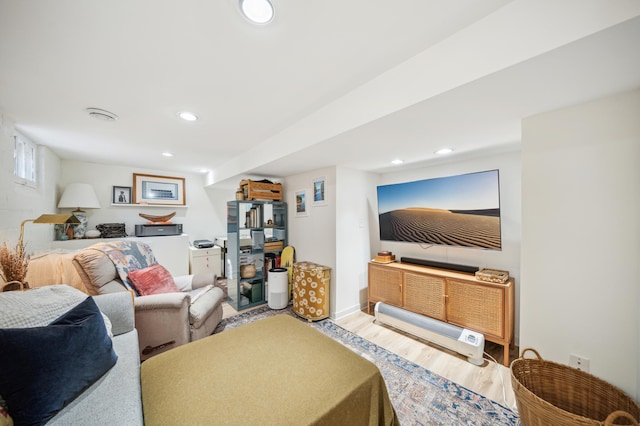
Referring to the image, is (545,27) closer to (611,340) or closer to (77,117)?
(611,340)

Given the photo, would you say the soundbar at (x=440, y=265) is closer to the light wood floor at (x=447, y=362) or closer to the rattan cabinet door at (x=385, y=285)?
the rattan cabinet door at (x=385, y=285)

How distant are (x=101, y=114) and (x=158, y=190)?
108 inches

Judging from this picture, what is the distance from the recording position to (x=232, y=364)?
1.24m

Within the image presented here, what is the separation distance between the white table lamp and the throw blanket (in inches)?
72.1

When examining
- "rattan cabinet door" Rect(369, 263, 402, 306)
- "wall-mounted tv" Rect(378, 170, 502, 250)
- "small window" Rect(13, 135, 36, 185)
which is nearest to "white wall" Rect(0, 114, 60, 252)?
"small window" Rect(13, 135, 36, 185)

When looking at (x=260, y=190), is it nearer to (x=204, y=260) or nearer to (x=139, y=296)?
(x=139, y=296)

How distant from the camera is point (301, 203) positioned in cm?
351

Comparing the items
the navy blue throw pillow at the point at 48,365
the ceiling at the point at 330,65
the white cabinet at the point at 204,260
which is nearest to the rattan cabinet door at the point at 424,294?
the ceiling at the point at 330,65

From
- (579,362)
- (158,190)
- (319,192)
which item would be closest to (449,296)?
(579,362)

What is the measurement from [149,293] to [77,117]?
1.78 m

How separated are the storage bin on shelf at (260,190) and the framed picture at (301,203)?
38 centimetres

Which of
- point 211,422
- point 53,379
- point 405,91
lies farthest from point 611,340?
point 53,379

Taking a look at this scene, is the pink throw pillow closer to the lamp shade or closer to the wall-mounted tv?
the lamp shade

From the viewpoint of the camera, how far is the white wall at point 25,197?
6.57 ft
